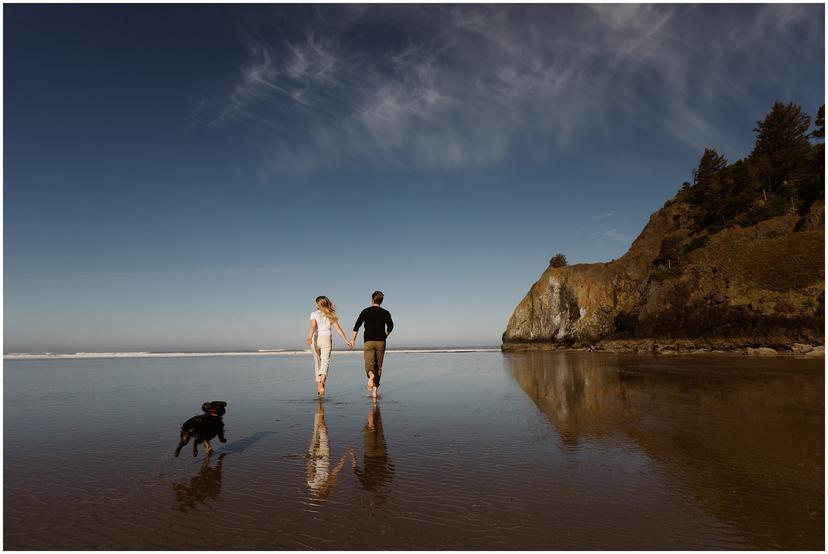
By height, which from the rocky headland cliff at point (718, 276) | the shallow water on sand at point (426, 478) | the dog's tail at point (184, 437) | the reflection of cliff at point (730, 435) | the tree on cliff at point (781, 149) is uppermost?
the tree on cliff at point (781, 149)

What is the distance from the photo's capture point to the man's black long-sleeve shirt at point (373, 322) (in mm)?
10328

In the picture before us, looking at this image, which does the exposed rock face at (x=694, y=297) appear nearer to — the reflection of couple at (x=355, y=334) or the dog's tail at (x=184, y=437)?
the reflection of couple at (x=355, y=334)

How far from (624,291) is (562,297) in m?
7.22

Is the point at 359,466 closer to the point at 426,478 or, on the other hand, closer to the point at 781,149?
the point at 426,478

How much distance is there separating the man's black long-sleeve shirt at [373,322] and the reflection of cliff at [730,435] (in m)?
3.94

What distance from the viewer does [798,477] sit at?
14.0 feet

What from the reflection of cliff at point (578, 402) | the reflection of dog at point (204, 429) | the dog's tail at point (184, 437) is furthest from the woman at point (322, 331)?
the dog's tail at point (184, 437)

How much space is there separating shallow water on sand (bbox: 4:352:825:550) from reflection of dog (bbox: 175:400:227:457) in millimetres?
246

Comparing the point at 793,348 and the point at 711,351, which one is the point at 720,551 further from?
the point at 711,351

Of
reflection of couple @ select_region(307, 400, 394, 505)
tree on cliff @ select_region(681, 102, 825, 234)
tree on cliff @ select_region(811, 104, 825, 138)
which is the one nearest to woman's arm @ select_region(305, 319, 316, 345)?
reflection of couple @ select_region(307, 400, 394, 505)

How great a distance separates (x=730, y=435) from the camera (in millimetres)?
6188

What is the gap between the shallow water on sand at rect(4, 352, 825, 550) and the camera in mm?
3070

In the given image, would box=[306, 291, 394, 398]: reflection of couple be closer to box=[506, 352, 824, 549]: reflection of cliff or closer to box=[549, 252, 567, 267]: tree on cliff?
box=[506, 352, 824, 549]: reflection of cliff

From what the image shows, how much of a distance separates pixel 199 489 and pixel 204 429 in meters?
1.39
